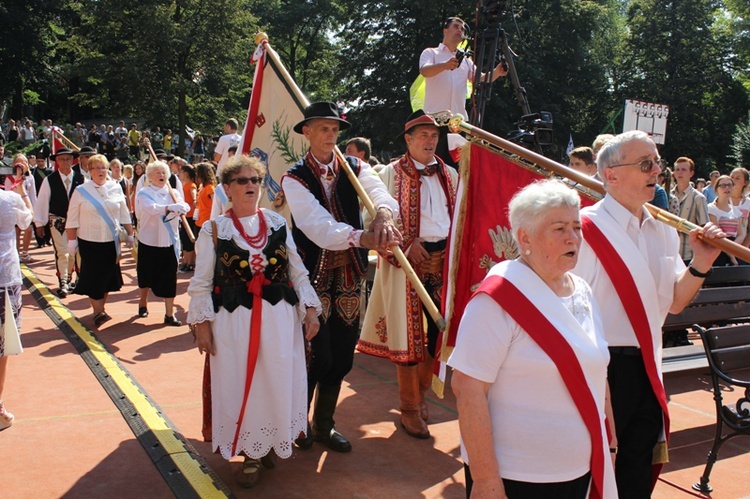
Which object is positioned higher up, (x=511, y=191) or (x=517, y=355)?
(x=511, y=191)

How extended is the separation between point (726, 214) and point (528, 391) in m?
9.66

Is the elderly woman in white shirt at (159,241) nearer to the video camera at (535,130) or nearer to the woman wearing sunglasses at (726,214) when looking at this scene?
the video camera at (535,130)

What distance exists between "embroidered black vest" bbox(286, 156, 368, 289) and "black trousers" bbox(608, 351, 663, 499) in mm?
1930

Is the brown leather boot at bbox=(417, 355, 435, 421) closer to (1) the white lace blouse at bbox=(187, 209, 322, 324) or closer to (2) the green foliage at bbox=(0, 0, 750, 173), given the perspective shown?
(1) the white lace blouse at bbox=(187, 209, 322, 324)

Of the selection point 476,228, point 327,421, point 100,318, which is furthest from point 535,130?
point 100,318

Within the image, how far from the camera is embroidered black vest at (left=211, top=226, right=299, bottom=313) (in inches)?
161

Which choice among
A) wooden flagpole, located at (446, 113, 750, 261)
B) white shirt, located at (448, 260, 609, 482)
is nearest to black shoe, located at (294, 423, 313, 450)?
wooden flagpole, located at (446, 113, 750, 261)

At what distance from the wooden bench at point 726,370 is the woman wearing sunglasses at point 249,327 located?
2492 millimetres

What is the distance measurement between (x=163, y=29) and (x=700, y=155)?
29495 mm

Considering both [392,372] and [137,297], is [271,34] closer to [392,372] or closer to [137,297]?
[137,297]

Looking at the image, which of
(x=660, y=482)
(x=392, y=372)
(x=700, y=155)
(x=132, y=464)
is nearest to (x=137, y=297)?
(x=392, y=372)

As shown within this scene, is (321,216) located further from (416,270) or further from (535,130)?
(535,130)

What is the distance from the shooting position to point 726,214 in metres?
10.7

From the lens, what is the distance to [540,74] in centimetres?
3312
